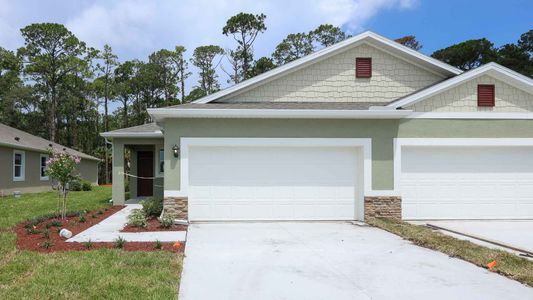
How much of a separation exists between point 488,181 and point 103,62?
1600 inches

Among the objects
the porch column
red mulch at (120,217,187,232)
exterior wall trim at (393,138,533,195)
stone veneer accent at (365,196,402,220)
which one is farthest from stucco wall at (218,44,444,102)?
the porch column

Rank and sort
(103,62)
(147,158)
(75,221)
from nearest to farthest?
(75,221), (147,158), (103,62)

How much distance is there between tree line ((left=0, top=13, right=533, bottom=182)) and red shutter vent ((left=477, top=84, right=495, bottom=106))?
23.6 meters

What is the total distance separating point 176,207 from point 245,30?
27.3 meters

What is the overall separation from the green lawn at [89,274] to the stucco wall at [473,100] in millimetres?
7911

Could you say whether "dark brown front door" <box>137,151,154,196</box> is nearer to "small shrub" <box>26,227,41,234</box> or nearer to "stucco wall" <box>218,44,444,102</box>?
"stucco wall" <box>218,44,444,102</box>

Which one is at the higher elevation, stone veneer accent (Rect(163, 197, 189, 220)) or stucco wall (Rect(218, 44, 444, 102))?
stucco wall (Rect(218, 44, 444, 102))

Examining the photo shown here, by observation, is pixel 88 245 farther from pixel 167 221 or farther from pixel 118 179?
pixel 118 179

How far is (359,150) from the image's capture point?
11094mm

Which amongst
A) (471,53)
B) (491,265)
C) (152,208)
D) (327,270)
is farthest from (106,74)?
(491,265)

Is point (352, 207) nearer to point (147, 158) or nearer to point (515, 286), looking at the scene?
point (515, 286)

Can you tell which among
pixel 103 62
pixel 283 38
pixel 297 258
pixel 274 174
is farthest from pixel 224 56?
pixel 297 258

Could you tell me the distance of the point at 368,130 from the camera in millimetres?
10969

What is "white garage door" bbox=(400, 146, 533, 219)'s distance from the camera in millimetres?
11172
